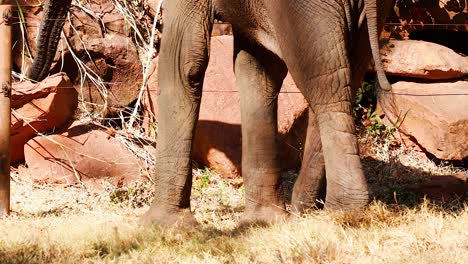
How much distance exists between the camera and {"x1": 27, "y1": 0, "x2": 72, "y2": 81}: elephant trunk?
6258mm

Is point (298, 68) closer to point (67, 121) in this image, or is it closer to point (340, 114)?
point (340, 114)

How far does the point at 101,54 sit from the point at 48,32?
2.73 meters

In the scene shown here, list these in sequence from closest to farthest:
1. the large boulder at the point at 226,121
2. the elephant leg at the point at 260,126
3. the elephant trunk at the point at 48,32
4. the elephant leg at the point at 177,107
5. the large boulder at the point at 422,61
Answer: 1. the elephant leg at the point at 177,107
2. the elephant trunk at the point at 48,32
3. the elephant leg at the point at 260,126
4. the large boulder at the point at 226,121
5. the large boulder at the point at 422,61

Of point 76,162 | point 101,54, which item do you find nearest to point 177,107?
point 76,162

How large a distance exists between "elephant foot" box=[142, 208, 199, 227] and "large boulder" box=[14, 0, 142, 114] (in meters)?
2.95

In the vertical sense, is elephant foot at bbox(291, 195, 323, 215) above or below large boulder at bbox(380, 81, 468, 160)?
below

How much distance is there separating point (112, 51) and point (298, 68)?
419 centimetres

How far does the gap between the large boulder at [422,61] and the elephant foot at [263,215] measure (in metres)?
3.81

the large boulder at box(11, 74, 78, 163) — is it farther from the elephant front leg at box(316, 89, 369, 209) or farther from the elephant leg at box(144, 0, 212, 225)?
the elephant front leg at box(316, 89, 369, 209)

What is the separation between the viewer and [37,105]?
7934mm

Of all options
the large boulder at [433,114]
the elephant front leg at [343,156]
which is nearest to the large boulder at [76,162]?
the large boulder at [433,114]

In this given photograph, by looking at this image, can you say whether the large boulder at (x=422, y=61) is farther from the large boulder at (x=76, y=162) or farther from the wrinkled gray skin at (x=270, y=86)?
the wrinkled gray skin at (x=270, y=86)

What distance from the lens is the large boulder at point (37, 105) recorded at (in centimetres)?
789

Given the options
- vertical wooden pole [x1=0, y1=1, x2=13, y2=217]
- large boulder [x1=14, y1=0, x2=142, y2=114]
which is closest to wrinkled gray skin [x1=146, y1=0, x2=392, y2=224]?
vertical wooden pole [x1=0, y1=1, x2=13, y2=217]
